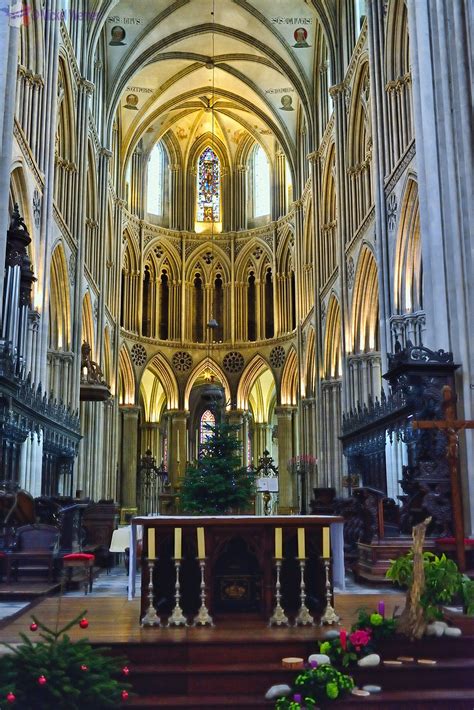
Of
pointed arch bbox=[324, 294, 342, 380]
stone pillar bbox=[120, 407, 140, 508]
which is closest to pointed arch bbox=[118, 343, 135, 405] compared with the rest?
stone pillar bbox=[120, 407, 140, 508]

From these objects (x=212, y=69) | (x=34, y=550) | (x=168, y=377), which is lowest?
(x=34, y=550)

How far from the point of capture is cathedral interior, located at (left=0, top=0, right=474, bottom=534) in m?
13.6

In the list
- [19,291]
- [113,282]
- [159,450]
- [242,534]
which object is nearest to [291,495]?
[159,450]

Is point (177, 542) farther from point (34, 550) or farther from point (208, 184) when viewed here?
point (208, 184)

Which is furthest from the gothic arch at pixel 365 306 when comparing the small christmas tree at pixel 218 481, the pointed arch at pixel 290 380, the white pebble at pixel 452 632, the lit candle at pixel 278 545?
the white pebble at pixel 452 632

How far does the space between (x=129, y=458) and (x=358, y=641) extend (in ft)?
101

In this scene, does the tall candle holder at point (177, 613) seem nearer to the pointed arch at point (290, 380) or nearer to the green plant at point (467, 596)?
the green plant at point (467, 596)

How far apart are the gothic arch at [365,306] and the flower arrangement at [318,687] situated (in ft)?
57.0

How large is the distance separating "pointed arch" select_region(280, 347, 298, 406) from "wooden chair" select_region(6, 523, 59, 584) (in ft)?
81.4

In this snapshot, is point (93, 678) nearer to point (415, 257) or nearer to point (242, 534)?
point (242, 534)

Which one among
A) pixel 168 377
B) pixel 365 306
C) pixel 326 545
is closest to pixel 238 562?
pixel 326 545

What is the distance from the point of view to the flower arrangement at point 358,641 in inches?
231

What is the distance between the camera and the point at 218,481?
15.1 metres

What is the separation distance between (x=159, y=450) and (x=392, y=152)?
25.0 metres
